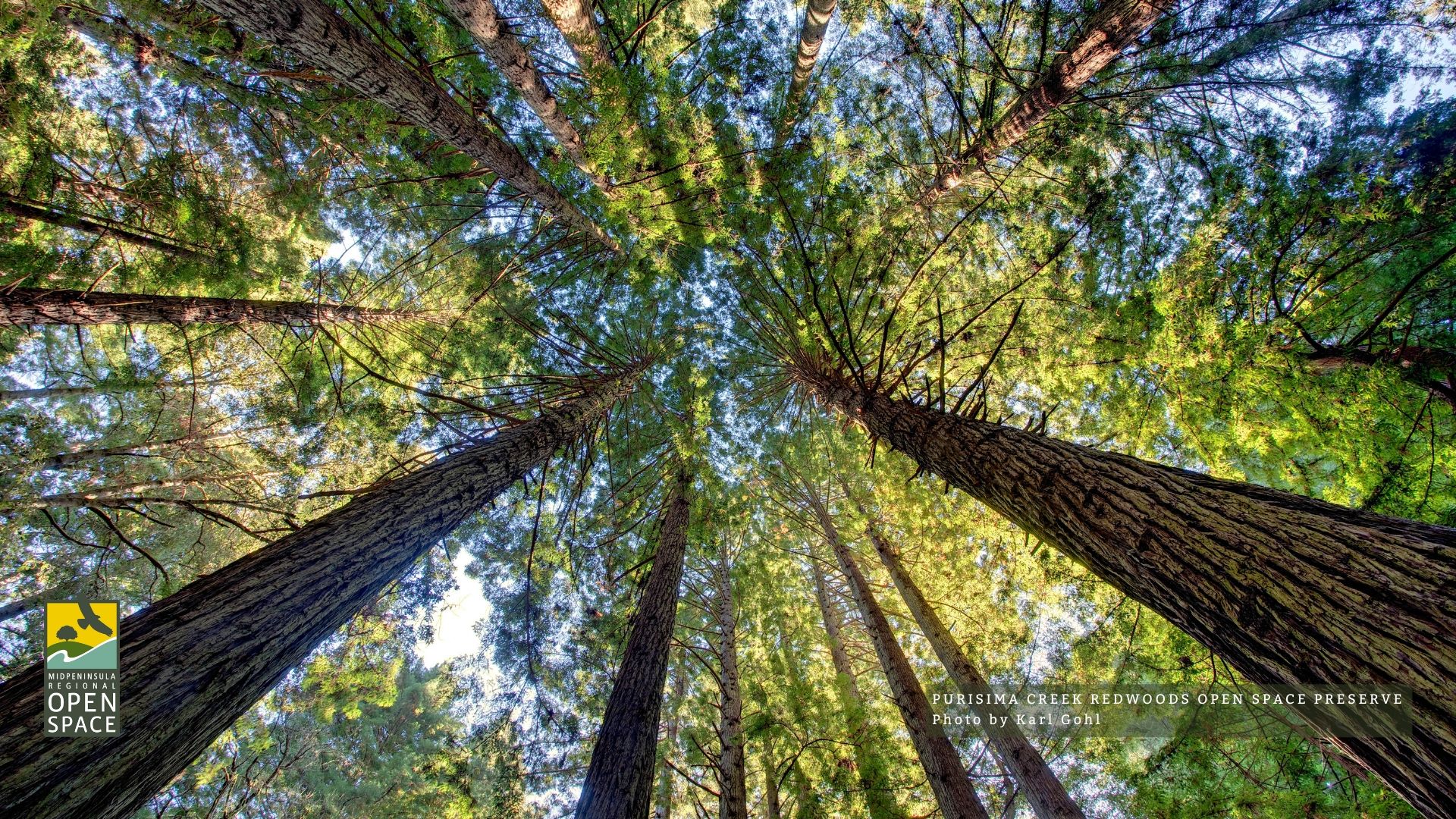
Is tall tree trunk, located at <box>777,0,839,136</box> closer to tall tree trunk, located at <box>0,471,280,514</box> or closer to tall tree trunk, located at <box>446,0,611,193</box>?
tall tree trunk, located at <box>446,0,611,193</box>

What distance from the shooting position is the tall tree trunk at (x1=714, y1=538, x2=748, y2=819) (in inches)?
182

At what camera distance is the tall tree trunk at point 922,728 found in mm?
4504

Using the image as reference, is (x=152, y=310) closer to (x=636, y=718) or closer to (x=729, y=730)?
(x=636, y=718)

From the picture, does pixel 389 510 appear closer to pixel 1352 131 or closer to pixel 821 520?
pixel 821 520

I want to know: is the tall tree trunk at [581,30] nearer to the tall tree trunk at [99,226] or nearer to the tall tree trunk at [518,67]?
the tall tree trunk at [518,67]

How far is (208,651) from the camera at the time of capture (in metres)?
1.58

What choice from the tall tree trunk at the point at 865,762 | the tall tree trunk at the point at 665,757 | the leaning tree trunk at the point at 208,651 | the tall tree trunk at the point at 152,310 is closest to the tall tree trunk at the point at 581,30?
the leaning tree trunk at the point at 208,651

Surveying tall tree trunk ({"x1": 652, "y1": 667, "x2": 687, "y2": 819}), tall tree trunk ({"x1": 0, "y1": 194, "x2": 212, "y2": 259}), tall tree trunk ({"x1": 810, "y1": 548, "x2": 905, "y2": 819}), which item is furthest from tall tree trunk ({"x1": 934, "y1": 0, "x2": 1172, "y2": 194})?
tall tree trunk ({"x1": 0, "y1": 194, "x2": 212, "y2": 259})

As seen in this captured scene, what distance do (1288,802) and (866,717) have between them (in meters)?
3.87

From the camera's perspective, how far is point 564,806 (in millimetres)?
7285

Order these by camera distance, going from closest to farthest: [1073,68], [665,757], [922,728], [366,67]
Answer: [366,67]
[1073,68]
[922,728]
[665,757]

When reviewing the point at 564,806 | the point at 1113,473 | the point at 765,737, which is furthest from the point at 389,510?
the point at 564,806

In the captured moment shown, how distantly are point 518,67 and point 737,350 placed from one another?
444 cm

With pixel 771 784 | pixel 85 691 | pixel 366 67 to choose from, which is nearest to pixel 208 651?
pixel 85 691
